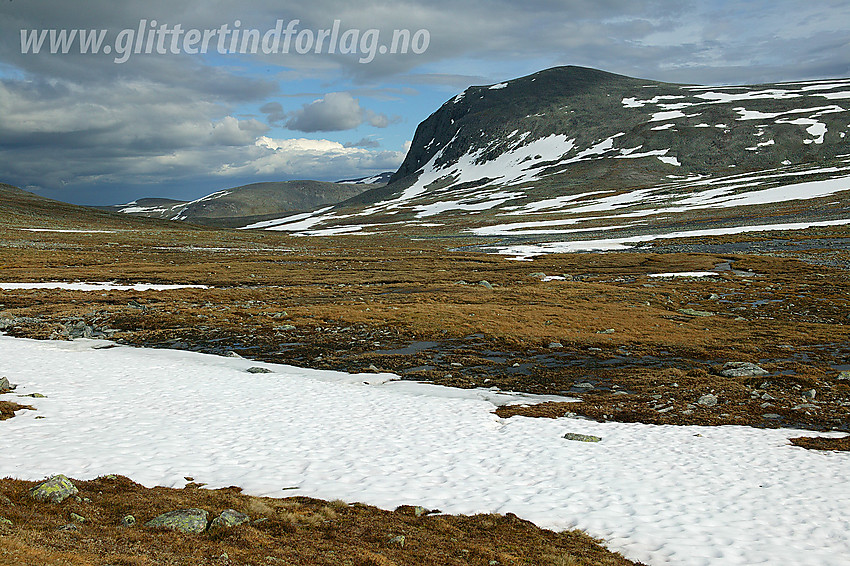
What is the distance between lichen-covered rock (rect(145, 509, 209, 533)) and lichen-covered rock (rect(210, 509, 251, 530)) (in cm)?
24

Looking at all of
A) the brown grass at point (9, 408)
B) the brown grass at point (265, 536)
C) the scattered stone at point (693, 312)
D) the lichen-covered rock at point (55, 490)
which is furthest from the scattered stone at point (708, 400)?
the brown grass at point (9, 408)

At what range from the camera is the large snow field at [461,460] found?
12375 mm

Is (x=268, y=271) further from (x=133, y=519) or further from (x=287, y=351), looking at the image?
(x=133, y=519)

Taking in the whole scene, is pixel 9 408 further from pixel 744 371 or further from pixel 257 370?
pixel 744 371

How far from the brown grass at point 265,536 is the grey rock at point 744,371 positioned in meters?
18.1

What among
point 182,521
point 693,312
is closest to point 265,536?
point 182,521

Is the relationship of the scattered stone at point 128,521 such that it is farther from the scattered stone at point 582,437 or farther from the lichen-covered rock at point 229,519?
the scattered stone at point 582,437

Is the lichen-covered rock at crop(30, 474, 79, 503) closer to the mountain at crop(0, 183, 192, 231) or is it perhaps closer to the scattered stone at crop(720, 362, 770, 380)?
the scattered stone at crop(720, 362, 770, 380)

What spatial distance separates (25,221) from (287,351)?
14420 centimetres

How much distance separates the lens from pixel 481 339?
35.7m

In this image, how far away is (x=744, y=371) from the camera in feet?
85.6

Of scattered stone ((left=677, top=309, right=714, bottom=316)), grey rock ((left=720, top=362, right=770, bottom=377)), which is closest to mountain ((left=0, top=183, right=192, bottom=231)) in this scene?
scattered stone ((left=677, top=309, right=714, bottom=316))

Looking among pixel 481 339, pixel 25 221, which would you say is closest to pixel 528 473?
pixel 481 339

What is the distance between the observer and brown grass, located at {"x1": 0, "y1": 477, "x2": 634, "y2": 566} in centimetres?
902
